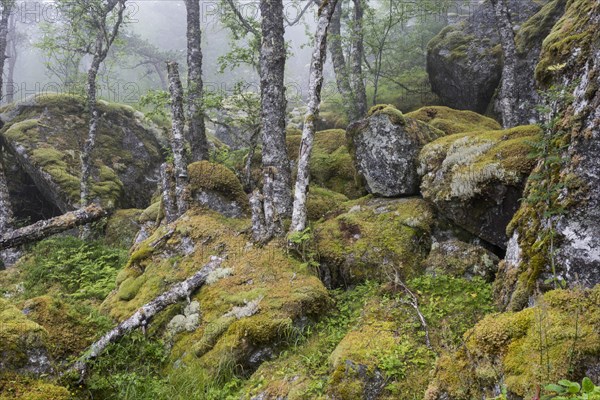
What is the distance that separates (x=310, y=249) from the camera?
24.9 ft

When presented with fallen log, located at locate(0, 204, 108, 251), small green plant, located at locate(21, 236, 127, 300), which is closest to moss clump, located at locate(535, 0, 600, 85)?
small green plant, located at locate(21, 236, 127, 300)

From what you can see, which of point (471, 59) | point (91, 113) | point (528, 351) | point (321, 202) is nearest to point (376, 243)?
point (321, 202)

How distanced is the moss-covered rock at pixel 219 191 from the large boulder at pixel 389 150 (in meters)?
3.10

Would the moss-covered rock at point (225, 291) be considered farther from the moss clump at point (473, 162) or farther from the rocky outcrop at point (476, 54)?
the rocky outcrop at point (476, 54)

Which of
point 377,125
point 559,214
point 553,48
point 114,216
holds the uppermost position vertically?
point 553,48

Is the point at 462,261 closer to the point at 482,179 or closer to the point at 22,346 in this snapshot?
the point at 482,179

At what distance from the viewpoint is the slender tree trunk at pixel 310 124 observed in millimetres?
7863

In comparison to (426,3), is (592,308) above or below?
below

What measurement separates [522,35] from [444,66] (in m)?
2.90

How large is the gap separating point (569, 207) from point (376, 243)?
3623 mm

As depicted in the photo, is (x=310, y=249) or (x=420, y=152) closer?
(x=310, y=249)

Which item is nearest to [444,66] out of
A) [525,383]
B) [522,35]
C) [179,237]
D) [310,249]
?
[522,35]

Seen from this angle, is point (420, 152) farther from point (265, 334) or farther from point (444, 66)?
point (444, 66)

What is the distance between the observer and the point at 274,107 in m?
8.79
